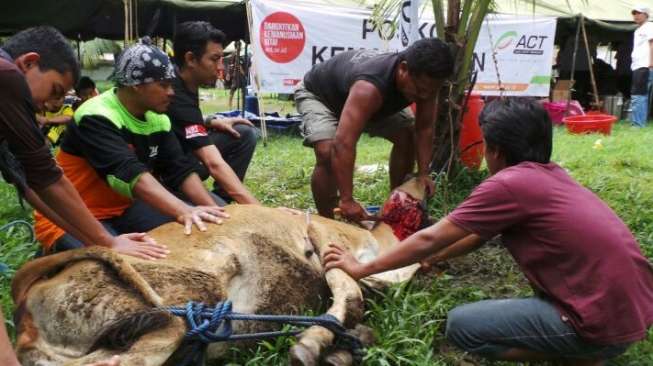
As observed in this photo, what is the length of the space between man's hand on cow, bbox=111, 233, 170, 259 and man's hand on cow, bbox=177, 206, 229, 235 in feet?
0.67

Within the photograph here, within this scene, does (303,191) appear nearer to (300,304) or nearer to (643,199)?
(643,199)

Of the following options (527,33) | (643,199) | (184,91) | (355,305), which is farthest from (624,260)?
(527,33)

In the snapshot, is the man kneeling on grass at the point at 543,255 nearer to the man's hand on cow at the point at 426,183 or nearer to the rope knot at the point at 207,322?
the rope knot at the point at 207,322

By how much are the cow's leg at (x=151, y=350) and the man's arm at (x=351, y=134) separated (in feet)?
6.96

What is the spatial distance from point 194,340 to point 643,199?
15.9ft

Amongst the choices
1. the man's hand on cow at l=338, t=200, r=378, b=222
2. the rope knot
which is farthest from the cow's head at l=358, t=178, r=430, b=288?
the rope knot

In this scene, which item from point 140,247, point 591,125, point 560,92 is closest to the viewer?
point 140,247

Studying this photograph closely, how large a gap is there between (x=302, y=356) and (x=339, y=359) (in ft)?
0.93

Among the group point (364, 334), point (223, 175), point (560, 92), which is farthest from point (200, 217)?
point (560, 92)

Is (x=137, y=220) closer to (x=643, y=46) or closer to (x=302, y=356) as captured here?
(x=302, y=356)

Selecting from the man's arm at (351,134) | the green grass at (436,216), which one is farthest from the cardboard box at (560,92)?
the man's arm at (351,134)

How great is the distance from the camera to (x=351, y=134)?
14.2 ft

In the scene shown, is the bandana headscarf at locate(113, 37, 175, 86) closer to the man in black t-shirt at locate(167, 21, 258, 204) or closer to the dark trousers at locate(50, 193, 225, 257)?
the dark trousers at locate(50, 193, 225, 257)

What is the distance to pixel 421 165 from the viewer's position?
503 centimetres
